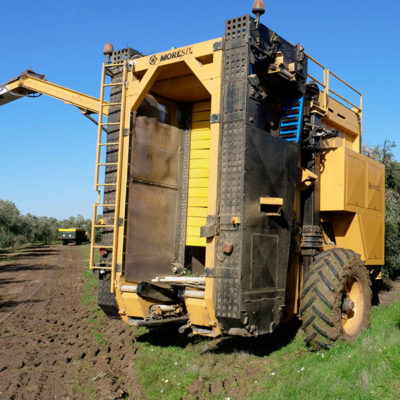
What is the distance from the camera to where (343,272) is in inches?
251

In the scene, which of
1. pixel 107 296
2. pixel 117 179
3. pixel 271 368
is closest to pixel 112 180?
pixel 117 179

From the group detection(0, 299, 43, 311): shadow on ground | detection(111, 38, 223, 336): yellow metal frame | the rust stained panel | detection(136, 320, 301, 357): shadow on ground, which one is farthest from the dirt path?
the rust stained panel

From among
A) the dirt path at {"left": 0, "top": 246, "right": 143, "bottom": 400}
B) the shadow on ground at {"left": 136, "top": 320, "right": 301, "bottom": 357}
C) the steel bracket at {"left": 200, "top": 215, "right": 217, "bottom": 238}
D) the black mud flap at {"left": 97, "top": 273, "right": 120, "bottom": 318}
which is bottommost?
the dirt path at {"left": 0, "top": 246, "right": 143, "bottom": 400}

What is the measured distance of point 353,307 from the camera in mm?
6938

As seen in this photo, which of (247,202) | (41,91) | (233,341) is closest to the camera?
(247,202)

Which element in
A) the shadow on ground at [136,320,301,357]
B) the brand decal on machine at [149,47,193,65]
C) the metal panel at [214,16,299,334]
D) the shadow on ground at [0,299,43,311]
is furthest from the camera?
the shadow on ground at [0,299,43,311]

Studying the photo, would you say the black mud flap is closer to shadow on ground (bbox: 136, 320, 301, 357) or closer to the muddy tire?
shadow on ground (bbox: 136, 320, 301, 357)

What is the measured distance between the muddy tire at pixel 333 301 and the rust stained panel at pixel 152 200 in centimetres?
256

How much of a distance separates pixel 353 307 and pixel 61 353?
4.64 m

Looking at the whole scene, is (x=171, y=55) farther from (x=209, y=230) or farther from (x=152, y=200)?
(x=209, y=230)

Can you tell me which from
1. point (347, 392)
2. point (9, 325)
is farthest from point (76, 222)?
point (347, 392)

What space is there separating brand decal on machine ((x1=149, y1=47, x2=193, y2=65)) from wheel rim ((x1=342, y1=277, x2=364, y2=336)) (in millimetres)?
4129

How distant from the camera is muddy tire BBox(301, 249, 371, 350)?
19.8ft

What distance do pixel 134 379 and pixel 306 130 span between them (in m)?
4.57
